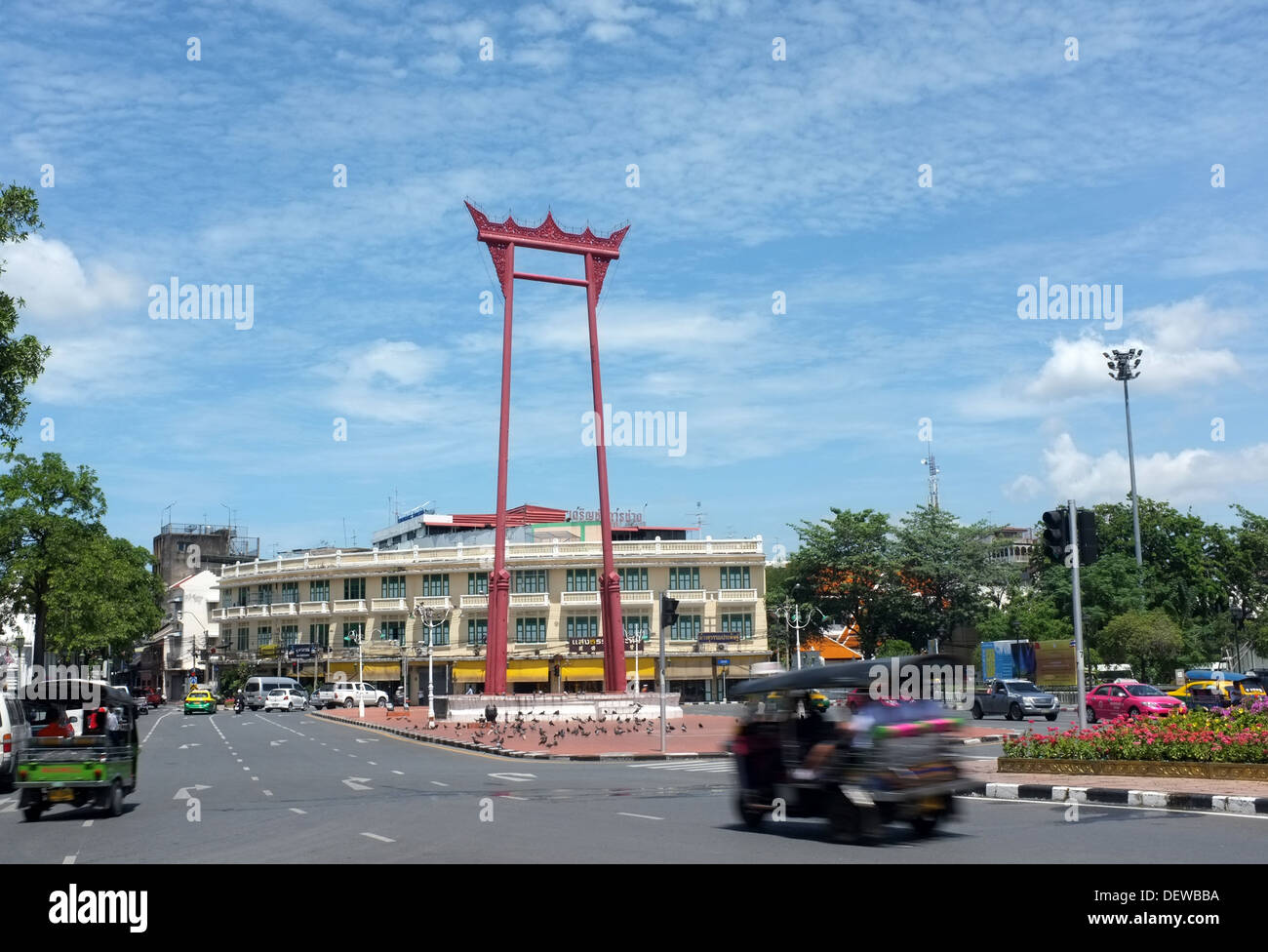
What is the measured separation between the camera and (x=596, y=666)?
74438 millimetres

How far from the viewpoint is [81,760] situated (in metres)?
16.3

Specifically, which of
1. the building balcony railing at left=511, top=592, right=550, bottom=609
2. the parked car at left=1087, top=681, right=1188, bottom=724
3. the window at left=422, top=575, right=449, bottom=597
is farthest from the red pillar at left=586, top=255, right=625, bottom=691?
the window at left=422, top=575, right=449, bottom=597

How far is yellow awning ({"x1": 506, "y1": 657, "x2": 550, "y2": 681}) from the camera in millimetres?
74062

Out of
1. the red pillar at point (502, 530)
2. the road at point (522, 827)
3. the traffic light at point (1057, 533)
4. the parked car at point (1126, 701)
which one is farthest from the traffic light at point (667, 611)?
the red pillar at point (502, 530)

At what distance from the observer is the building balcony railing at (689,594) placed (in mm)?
75312

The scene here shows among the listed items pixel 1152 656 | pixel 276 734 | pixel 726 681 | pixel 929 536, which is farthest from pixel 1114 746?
pixel 726 681

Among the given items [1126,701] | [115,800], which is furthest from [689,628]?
[115,800]

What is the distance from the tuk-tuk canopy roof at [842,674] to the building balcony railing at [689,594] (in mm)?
61797

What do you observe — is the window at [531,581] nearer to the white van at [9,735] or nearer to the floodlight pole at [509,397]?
the floodlight pole at [509,397]

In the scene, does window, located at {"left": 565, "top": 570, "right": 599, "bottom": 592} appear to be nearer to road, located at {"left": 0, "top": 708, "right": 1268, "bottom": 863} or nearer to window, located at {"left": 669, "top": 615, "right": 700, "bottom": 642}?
window, located at {"left": 669, "top": 615, "right": 700, "bottom": 642}

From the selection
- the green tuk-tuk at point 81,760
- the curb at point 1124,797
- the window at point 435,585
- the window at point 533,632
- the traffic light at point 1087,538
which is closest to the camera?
the curb at point 1124,797

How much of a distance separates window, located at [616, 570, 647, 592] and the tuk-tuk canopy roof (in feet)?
203

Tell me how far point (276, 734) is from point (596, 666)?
34.9 m
